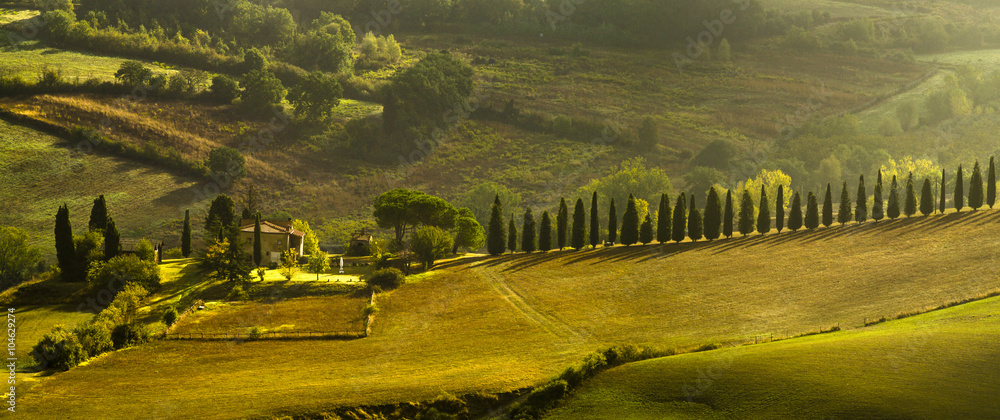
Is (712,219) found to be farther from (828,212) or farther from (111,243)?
(111,243)

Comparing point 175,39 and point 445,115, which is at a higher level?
point 175,39

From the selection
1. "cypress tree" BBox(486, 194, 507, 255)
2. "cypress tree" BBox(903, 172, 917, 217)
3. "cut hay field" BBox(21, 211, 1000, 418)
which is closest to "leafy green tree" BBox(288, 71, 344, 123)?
"cypress tree" BBox(486, 194, 507, 255)

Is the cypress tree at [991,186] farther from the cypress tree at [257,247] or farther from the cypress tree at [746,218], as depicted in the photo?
the cypress tree at [257,247]

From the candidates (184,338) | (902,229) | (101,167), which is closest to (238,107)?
(101,167)

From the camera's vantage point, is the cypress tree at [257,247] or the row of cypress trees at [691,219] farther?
the row of cypress trees at [691,219]

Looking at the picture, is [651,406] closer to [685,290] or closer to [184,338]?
[685,290]

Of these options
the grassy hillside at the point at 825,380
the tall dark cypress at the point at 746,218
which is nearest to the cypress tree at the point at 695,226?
the tall dark cypress at the point at 746,218

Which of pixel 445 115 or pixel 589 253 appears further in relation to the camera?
pixel 445 115
